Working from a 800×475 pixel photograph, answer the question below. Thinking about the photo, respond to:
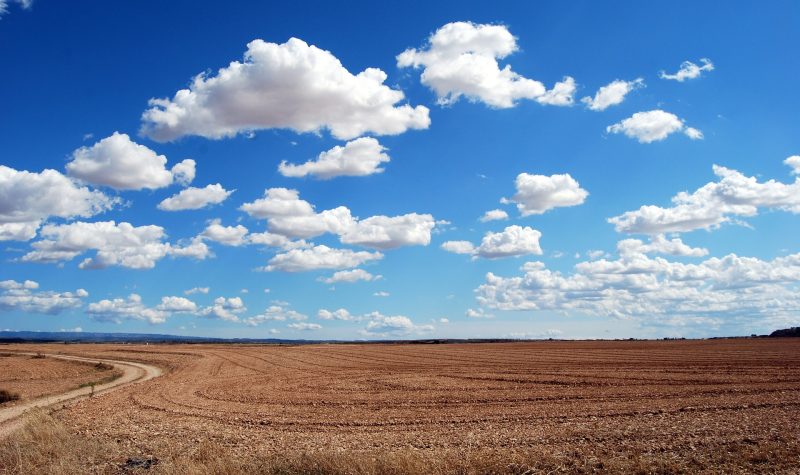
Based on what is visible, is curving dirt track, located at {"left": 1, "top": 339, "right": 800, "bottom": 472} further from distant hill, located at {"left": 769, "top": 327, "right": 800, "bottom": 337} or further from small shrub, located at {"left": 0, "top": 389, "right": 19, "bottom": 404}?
distant hill, located at {"left": 769, "top": 327, "right": 800, "bottom": 337}

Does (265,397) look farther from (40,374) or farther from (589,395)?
(40,374)

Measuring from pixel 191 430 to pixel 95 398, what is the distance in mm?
15109

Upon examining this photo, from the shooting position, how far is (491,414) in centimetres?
2427

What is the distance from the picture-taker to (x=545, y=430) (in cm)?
1964

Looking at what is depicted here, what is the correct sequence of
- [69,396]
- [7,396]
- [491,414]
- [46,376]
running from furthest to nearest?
[46,376], [69,396], [7,396], [491,414]

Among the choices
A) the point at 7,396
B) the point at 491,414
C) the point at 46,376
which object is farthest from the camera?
the point at 46,376

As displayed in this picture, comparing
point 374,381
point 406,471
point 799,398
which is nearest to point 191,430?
point 406,471

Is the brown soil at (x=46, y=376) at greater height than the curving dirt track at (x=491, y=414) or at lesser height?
lesser

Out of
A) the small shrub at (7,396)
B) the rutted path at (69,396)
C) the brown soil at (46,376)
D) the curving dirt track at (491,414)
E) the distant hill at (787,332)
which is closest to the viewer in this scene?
the curving dirt track at (491,414)

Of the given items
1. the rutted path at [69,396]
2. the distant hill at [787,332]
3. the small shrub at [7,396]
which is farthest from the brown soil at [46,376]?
the distant hill at [787,332]

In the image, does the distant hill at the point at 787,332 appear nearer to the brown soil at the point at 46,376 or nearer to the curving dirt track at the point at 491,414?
the curving dirt track at the point at 491,414

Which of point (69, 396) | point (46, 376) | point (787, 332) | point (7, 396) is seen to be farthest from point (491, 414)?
point (787, 332)

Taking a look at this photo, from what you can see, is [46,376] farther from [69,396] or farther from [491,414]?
[491,414]

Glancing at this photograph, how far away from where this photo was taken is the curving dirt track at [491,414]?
16.4 m
